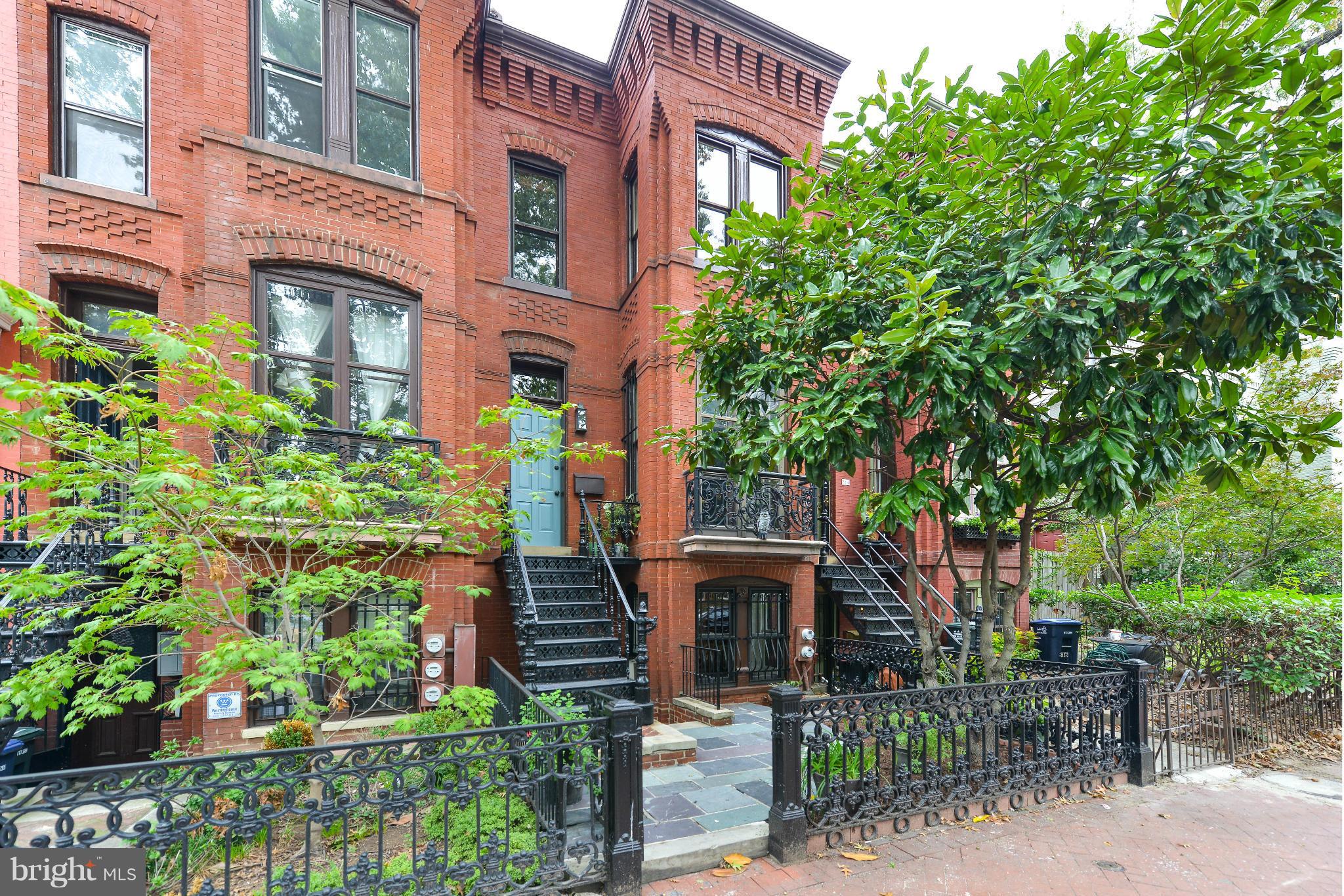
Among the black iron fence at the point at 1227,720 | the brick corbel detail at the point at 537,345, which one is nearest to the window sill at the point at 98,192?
the brick corbel detail at the point at 537,345

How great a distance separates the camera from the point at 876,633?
9867mm

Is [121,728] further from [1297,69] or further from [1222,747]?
[1222,747]

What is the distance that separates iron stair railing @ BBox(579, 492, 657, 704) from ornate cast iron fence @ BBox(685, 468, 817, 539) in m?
1.34

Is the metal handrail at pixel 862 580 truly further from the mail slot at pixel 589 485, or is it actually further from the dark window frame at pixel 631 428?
the mail slot at pixel 589 485

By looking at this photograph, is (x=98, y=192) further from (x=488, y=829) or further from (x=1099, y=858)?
(x=1099, y=858)

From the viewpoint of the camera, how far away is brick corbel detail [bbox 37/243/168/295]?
288 inches

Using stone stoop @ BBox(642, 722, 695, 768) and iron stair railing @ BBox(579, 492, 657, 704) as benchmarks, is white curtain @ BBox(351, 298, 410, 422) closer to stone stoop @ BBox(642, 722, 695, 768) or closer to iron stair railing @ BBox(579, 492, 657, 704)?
iron stair railing @ BBox(579, 492, 657, 704)

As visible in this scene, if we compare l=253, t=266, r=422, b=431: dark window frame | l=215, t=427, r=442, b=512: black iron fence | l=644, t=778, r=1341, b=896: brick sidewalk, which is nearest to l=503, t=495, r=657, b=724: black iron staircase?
l=215, t=427, r=442, b=512: black iron fence

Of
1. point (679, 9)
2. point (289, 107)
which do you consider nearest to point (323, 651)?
point (289, 107)

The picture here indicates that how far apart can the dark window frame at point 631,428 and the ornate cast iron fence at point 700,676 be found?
2.68 m

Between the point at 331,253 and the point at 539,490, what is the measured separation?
14.6 feet

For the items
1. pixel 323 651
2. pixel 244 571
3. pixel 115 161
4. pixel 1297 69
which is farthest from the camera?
pixel 115 161

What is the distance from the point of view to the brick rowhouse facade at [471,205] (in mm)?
7430

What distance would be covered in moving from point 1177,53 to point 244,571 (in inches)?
321
